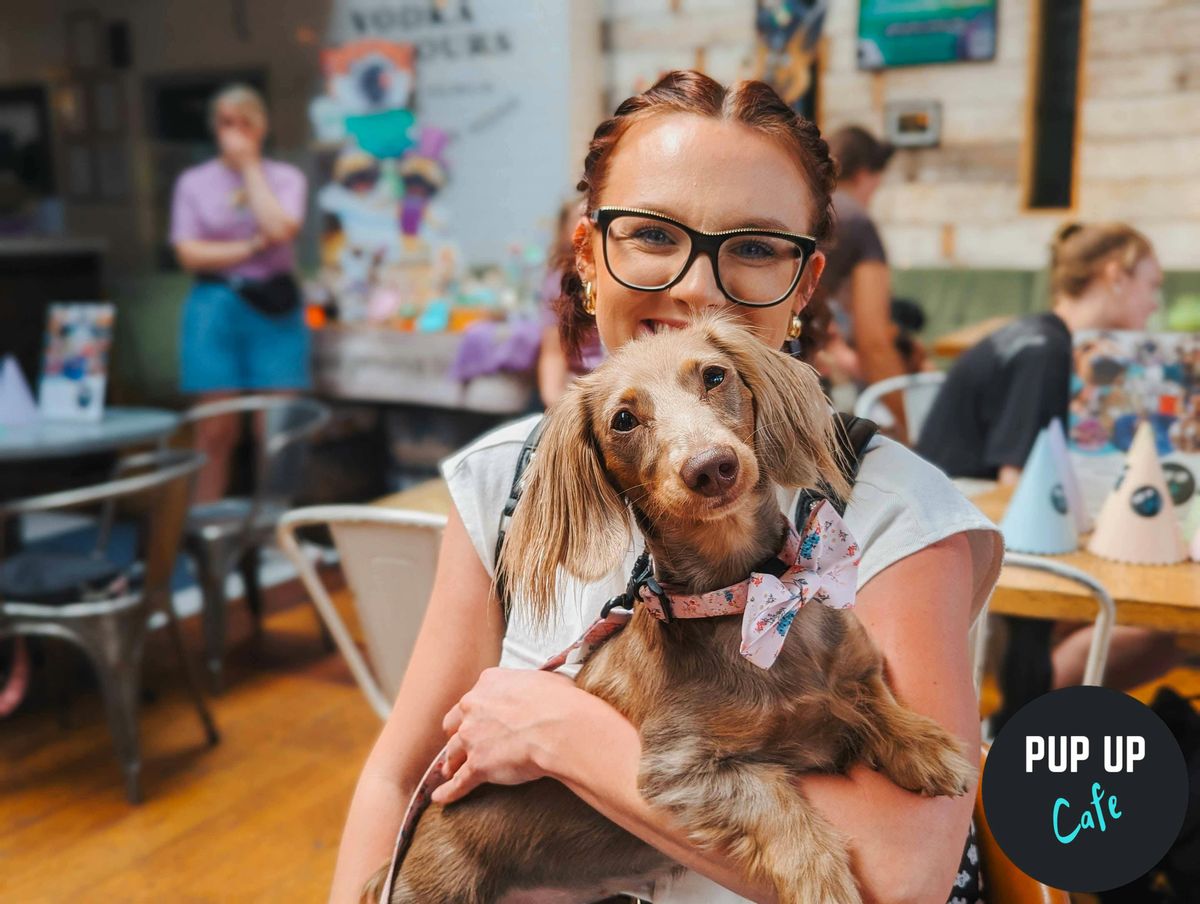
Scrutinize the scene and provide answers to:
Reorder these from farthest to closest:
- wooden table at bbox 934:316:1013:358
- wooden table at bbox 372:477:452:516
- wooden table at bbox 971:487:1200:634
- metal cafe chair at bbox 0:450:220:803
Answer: wooden table at bbox 934:316:1013:358
metal cafe chair at bbox 0:450:220:803
wooden table at bbox 372:477:452:516
wooden table at bbox 971:487:1200:634

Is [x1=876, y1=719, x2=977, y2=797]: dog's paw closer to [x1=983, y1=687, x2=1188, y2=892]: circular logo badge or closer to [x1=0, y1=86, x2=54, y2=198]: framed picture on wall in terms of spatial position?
[x1=983, y1=687, x2=1188, y2=892]: circular logo badge

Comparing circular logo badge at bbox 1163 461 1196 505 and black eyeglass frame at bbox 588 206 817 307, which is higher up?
black eyeglass frame at bbox 588 206 817 307

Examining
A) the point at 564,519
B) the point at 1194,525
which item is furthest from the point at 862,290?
the point at 564,519

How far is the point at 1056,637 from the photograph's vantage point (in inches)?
96.1

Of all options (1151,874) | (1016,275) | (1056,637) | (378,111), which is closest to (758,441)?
(1151,874)

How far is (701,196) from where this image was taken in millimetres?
914

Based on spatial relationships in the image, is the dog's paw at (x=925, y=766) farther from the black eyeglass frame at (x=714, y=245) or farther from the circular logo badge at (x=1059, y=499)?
the circular logo badge at (x=1059, y=499)

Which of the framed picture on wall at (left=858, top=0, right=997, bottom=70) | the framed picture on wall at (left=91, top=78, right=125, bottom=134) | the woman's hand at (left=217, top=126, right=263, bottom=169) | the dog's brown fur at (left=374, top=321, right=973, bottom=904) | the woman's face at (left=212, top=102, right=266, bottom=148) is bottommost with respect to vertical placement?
the dog's brown fur at (left=374, top=321, right=973, bottom=904)

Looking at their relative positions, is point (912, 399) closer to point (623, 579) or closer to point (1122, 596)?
point (1122, 596)

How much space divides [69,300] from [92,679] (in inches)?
97.5

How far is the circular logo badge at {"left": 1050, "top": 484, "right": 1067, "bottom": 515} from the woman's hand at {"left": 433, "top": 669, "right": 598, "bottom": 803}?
49.4 inches

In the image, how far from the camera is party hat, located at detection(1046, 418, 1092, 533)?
1.87 m

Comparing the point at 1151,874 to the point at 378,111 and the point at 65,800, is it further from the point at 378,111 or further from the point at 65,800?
the point at 378,111

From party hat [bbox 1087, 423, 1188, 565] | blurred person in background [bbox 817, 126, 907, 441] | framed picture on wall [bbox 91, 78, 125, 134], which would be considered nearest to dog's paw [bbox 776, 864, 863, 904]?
party hat [bbox 1087, 423, 1188, 565]
